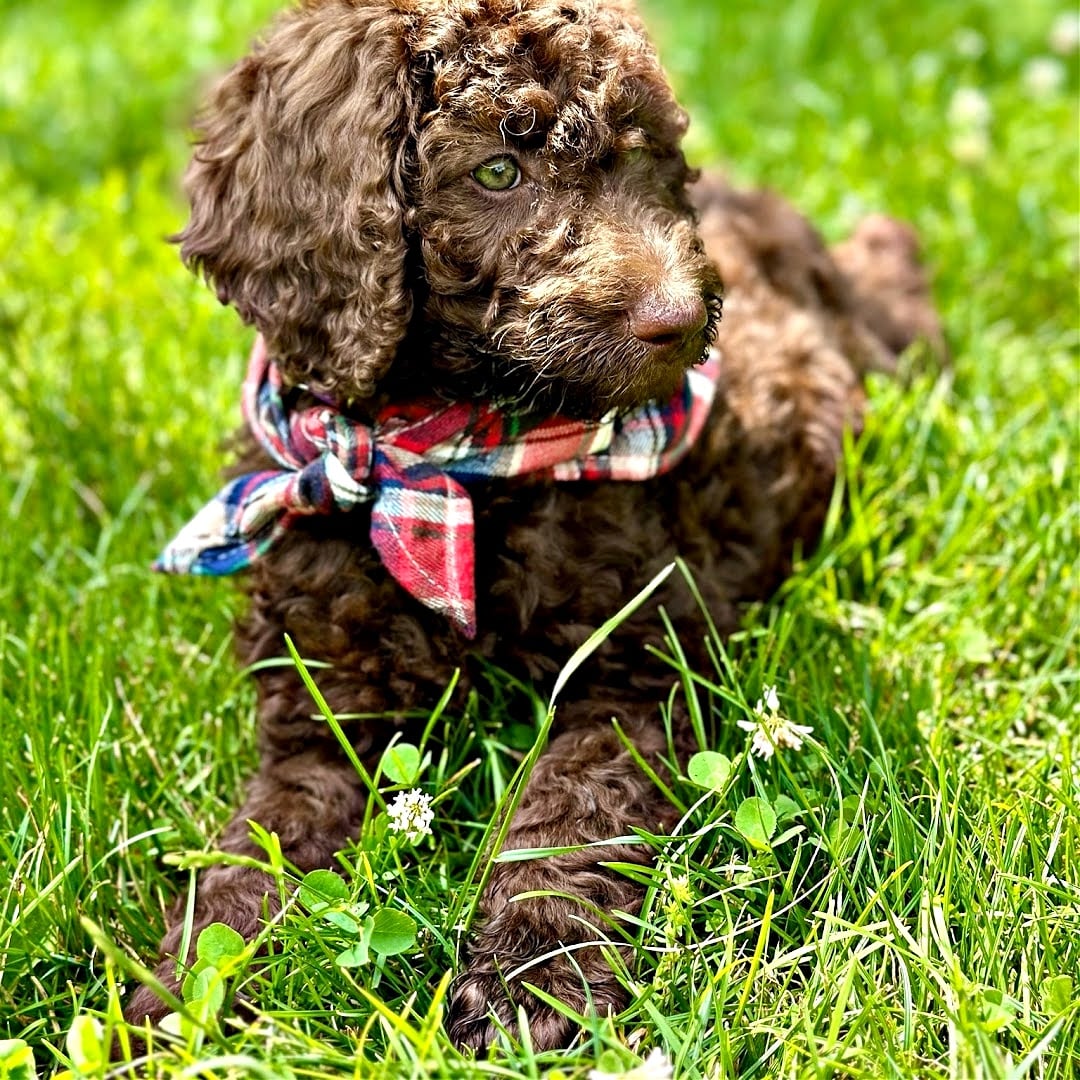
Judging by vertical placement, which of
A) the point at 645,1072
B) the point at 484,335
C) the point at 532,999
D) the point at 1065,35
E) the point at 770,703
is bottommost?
the point at 532,999

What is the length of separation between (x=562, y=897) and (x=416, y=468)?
91 cm

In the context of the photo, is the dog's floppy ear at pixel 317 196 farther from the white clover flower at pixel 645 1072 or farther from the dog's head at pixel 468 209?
the white clover flower at pixel 645 1072

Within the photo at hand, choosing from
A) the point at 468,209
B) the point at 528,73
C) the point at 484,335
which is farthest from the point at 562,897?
the point at 528,73

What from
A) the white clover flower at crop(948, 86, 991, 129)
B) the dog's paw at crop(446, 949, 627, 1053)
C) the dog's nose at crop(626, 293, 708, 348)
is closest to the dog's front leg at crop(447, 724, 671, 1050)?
the dog's paw at crop(446, 949, 627, 1053)

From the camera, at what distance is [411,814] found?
2615 millimetres

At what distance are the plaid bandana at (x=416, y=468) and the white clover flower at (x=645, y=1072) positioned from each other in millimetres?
992

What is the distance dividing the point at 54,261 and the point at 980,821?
378 centimetres

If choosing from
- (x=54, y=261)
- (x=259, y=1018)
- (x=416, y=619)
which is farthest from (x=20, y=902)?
(x=54, y=261)

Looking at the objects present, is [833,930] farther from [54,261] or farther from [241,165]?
[54,261]

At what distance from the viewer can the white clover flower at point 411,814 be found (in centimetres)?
260

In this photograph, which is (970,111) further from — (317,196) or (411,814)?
(411,814)

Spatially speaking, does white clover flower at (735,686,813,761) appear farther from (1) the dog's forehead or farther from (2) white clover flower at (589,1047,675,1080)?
(1) the dog's forehead

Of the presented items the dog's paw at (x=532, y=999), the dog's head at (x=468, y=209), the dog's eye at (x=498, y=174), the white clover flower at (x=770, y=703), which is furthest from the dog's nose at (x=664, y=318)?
the dog's paw at (x=532, y=999)

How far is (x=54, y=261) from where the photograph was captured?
16.4 feet
